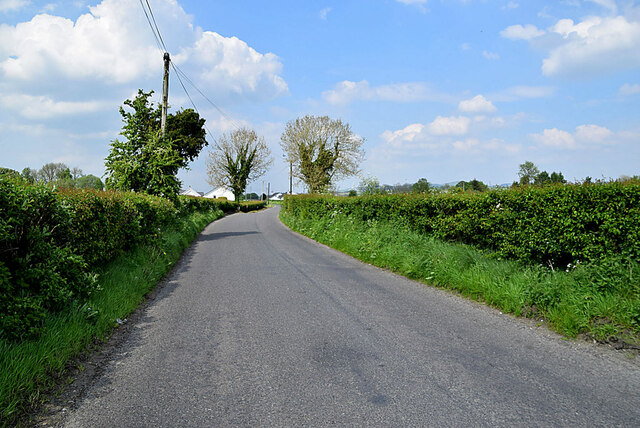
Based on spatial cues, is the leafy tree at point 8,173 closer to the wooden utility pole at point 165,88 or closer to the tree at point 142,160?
the tree at point 142,160

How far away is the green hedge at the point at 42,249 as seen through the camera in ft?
11.7

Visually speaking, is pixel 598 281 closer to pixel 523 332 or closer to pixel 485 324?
pixel 523 332

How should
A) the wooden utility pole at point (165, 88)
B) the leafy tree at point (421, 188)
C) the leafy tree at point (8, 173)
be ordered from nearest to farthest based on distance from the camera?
1. the leafy tree at point (8, 173)
2. the leafy tree at point (421, 188)
3. the wooden utility pole at point (165, 88)

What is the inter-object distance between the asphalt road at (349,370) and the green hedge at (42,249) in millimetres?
938

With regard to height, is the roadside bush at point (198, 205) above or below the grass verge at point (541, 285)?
above

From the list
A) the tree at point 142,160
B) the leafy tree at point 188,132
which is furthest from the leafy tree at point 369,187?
the leafy tree at point 188,132

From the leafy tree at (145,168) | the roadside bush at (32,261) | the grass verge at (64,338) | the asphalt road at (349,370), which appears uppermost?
the leafy tree at (145,168)

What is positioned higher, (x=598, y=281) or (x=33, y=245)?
(x=33, y=245)

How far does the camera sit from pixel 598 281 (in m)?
4.94

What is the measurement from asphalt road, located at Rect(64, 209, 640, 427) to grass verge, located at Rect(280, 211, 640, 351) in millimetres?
316

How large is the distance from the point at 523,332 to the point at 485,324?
465 millimetres

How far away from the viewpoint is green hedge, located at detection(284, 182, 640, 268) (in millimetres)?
5109

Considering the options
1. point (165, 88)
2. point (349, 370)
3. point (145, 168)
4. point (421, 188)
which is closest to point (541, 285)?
point (349, 370)

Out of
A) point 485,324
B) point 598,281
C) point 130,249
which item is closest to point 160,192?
point 130,249
